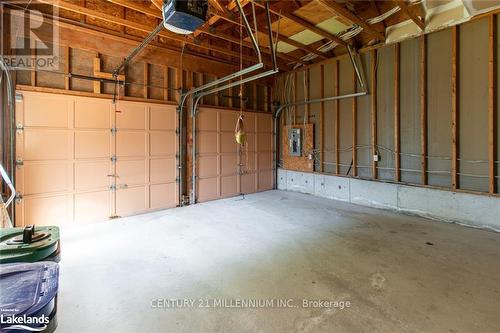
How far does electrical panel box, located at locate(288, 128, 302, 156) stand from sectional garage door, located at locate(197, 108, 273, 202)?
70 centimetres

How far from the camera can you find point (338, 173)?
645 cm

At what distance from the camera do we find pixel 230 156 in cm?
690

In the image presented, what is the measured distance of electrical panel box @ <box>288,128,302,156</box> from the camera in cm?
720

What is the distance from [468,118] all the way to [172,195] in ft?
19.3

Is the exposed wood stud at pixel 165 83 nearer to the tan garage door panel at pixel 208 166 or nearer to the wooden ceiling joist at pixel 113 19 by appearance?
the wooden ceiling joist at pixel 113 19

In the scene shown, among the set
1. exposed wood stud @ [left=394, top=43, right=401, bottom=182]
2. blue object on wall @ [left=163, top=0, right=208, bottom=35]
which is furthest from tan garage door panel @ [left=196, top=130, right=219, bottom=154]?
exposed wood stud @ [left=394, top=43, right=401, bottom=182]

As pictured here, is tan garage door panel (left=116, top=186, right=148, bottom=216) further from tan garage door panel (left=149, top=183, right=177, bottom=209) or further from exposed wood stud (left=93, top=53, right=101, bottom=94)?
exposed wood stud (left=93, top=53, right=101, bottom=94)

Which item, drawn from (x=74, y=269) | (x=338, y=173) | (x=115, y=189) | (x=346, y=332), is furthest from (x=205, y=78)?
(x=346, y=332)

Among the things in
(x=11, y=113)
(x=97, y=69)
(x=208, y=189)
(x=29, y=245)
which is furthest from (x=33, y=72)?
(x=208, y=189)

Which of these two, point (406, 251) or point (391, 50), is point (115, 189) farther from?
point (391, 50)

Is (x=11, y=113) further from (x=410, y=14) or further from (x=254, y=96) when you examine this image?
(x=410, y=14)
